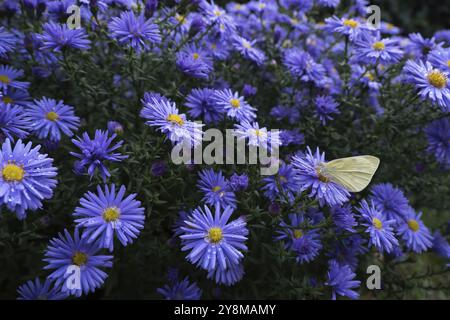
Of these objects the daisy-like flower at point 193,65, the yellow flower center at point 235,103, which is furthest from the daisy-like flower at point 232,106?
the daisy-like flower at point 193,65

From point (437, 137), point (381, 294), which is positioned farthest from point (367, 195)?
point (381, 294)

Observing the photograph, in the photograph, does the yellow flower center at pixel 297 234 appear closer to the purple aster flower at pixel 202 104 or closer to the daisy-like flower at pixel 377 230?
the daisy-like flower at pixel 377 230

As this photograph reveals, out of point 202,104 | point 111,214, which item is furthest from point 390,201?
point 111,214

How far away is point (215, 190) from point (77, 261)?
1.89ft

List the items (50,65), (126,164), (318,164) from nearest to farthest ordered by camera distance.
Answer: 1. (318,164)
2. (126,164)
3. (50,65)

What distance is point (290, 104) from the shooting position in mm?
2373

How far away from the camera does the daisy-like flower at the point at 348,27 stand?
233 cm

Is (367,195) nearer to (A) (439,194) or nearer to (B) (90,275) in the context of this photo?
(A) (439,194)

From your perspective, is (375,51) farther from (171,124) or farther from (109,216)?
(109,216)

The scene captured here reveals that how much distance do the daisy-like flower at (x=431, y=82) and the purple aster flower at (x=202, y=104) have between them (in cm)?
87

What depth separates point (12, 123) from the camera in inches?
69.1
